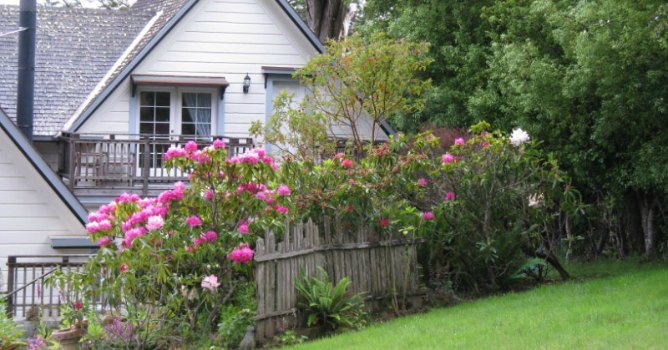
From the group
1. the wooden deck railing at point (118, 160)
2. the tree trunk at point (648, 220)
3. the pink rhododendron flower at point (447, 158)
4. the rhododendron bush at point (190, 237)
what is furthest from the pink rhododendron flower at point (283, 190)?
the tree trunk at point (648, 220)

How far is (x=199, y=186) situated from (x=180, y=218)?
488mm

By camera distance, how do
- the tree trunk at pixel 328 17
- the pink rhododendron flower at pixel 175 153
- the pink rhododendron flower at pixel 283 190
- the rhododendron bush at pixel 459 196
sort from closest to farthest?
the pink rhododendron flower at pixel 175 153
the pink rhododendron flower at pixel 283 190
the rhododendron bush at pixel 459 196
the tree trunk at pixel 328 17

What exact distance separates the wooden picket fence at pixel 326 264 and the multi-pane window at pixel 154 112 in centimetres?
862

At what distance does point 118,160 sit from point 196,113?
219 centimetres

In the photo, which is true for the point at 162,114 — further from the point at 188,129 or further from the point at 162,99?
the point at 188,129

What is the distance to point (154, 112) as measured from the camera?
20859 millimetres

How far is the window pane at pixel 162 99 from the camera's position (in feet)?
68.6

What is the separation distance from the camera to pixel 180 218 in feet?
40.3

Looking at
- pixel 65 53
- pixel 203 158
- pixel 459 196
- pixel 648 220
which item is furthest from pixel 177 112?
pixel 648 220

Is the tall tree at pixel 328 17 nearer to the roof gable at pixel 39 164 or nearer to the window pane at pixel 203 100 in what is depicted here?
the window pane at pixel 203 100

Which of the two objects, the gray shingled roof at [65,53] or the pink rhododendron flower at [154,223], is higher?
the gray shingled roof at [65,53]

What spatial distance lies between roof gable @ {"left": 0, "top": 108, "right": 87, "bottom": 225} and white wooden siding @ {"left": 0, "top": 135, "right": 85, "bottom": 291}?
38 cm

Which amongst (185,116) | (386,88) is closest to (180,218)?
(386,88)

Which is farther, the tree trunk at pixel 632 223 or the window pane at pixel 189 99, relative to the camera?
the window pane at pixel 189 99
